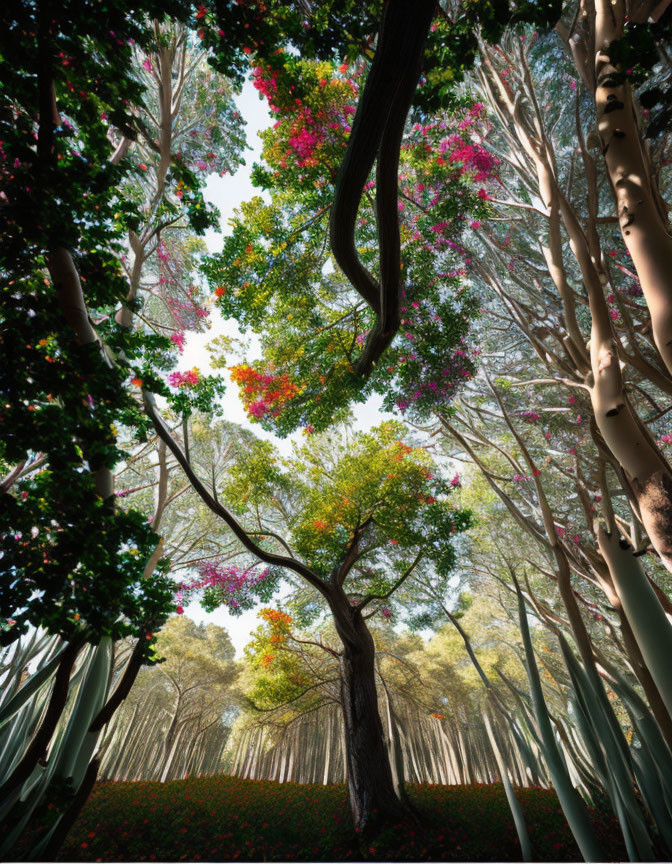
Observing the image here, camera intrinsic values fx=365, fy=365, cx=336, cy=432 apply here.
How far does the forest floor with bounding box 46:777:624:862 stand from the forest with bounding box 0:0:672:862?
6 cm

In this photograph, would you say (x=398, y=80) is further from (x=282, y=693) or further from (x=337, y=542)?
(x=282, y=693)

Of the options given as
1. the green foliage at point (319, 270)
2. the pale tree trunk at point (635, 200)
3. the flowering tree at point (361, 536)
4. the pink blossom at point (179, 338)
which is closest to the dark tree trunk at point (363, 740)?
the flowering tree at point (361, 536)

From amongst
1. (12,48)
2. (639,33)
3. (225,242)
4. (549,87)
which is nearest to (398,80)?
(639,33)

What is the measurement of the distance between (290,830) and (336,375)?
6483 millimetres

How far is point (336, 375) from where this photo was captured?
4664mm

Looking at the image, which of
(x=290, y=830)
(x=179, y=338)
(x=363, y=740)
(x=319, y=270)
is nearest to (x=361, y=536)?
(x=363, y=740)

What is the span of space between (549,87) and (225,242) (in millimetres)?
6913

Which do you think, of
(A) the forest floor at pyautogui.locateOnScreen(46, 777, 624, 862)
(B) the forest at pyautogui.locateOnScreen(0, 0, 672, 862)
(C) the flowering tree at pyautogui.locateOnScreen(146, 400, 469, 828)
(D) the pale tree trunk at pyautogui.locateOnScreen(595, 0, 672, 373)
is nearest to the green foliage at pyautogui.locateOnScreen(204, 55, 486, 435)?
(B) the forest at pyautogui.locateOnScreen(0, 0, 672, 862)

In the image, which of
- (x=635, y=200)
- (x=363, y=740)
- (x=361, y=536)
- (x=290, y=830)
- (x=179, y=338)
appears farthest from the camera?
(x=179, y=338)

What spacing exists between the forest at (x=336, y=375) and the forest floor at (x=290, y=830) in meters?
0.06

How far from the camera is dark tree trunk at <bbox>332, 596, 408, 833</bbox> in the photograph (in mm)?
4250

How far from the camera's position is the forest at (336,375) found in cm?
177

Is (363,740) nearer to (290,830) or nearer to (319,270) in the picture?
(290,830)

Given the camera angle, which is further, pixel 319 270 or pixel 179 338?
pixel 179 338
